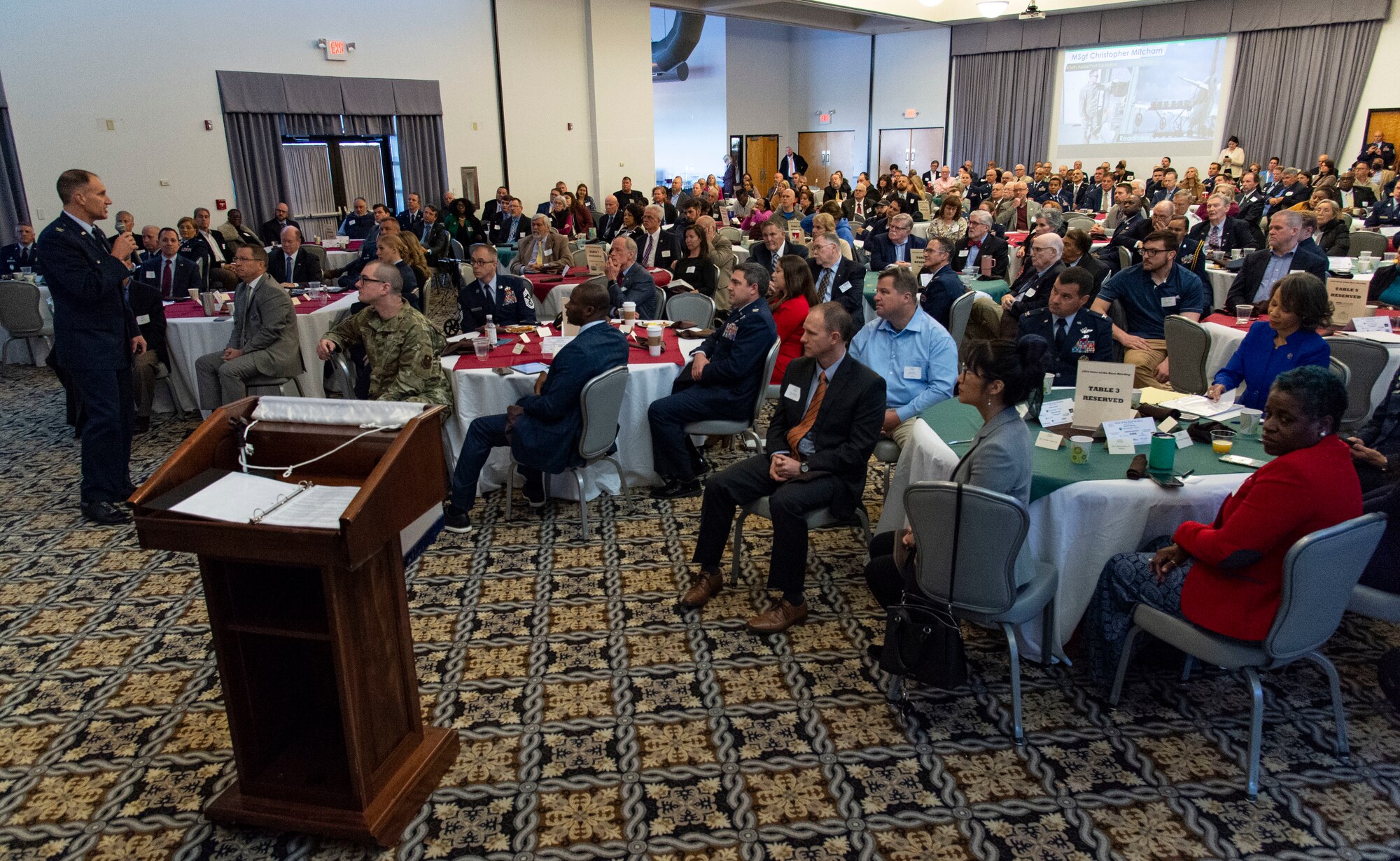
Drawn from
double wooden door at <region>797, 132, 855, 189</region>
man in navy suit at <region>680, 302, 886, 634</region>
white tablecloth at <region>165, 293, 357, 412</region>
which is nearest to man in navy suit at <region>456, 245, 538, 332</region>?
white tablecloth at <region>165, 293, 357, 412</region>

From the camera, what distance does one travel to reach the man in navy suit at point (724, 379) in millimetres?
4906

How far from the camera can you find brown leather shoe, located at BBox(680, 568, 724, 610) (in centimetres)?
400

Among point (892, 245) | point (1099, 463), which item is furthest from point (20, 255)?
point (1099, 463)

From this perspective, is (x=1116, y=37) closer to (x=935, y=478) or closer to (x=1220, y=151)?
(x=1220, y=151)

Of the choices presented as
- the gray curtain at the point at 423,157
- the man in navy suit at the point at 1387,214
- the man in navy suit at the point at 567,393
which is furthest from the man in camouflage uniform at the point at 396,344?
the man in navy suit at the point at 1387,214

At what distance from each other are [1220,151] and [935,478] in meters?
19.6

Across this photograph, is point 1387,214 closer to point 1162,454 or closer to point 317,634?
point 1162,454

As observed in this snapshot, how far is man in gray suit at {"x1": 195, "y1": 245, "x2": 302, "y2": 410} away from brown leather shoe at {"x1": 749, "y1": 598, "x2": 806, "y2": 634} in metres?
4.18

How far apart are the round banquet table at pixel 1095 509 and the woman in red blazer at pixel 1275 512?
0.34 metres

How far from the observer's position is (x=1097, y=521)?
3.21 metres

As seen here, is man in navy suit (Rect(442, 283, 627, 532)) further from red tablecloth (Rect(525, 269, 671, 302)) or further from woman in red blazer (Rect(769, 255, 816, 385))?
red tablecloth (Rect(525, 269, 671, 302))

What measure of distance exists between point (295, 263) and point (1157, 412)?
766 centimetres

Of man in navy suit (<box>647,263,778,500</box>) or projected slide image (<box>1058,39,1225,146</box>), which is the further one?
projected slide image (<box>1058,39,1225,146</box>)

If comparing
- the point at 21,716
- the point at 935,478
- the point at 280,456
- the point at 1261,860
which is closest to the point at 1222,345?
the point at 935,478
